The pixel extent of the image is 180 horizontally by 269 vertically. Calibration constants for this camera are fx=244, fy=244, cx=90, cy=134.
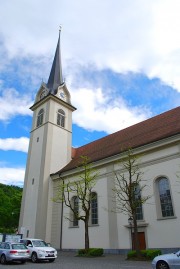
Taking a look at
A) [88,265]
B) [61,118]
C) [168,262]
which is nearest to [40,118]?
[61,118]

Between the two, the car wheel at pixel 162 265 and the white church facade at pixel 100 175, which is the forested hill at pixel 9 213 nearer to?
the white church facade at pixel 100 175

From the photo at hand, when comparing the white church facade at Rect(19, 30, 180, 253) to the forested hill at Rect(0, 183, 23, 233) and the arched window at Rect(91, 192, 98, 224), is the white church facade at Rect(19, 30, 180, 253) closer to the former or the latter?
the arched window at Rect(91, 192, 98, 224)

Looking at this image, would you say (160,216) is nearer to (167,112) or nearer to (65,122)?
(167,112)

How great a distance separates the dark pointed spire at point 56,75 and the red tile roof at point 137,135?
38.8 ft

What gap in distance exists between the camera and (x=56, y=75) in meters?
40.6

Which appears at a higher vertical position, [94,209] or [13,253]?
[94,209]

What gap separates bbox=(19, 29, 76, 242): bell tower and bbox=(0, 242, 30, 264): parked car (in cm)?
1211

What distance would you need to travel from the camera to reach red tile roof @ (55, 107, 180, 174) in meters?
22.7

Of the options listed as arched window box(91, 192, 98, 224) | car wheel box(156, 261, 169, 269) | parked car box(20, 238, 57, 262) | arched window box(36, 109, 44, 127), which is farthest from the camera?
arched window box(36, 109, 44, 127)

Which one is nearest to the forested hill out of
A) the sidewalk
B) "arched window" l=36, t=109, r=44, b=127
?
"arched window" l=36, t=109, r=44, b=127

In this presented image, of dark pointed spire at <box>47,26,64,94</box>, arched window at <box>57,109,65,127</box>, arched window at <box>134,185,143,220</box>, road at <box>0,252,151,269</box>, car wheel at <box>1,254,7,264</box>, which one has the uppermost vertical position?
dark pointed spire at <box>47,26,64,94</box>

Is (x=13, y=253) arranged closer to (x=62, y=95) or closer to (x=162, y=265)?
(x=162, y=265)

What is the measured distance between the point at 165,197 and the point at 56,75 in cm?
2812

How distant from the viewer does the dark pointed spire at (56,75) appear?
127ft
